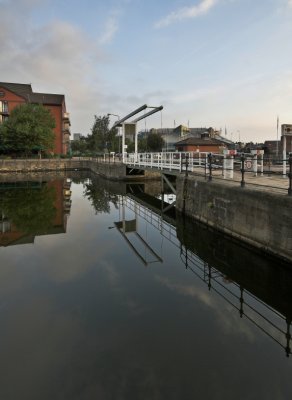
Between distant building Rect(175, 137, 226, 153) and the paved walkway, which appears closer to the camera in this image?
the paved walkway

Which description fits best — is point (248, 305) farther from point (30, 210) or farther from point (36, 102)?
point (36, 102)

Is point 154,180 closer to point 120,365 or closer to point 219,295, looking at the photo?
point 219,295

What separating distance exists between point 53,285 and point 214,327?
4257 millimetres

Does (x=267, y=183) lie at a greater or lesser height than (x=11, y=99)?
lesser

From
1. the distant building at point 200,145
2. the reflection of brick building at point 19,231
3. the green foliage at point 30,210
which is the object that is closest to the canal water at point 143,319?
the reflection of brick building at point 19,231

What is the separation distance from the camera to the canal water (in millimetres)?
4547

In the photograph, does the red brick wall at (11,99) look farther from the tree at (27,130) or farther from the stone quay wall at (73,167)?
the stone quay wall at (73,167)

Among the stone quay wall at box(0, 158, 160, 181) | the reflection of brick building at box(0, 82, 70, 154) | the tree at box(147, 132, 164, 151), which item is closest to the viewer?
the stone quay wall at box(0, 158, 160, 181)

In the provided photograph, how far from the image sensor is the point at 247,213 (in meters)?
10.0

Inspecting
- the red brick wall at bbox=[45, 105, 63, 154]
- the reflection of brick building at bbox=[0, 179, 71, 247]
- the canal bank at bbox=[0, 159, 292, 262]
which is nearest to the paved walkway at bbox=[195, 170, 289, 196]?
the canal bank at bbox=[0, 159, 292, 262]

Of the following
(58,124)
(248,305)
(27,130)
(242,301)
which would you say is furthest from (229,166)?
(58,124)

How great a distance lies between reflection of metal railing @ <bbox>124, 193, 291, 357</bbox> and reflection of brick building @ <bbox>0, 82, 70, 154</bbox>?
196 feet

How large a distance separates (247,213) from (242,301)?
3584mm

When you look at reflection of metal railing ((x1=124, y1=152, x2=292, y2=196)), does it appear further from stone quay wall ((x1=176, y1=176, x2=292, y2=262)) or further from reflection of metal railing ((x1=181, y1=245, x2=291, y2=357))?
reflection of metal railing ((x1=181, y1=245, x2=291, y2=357))
